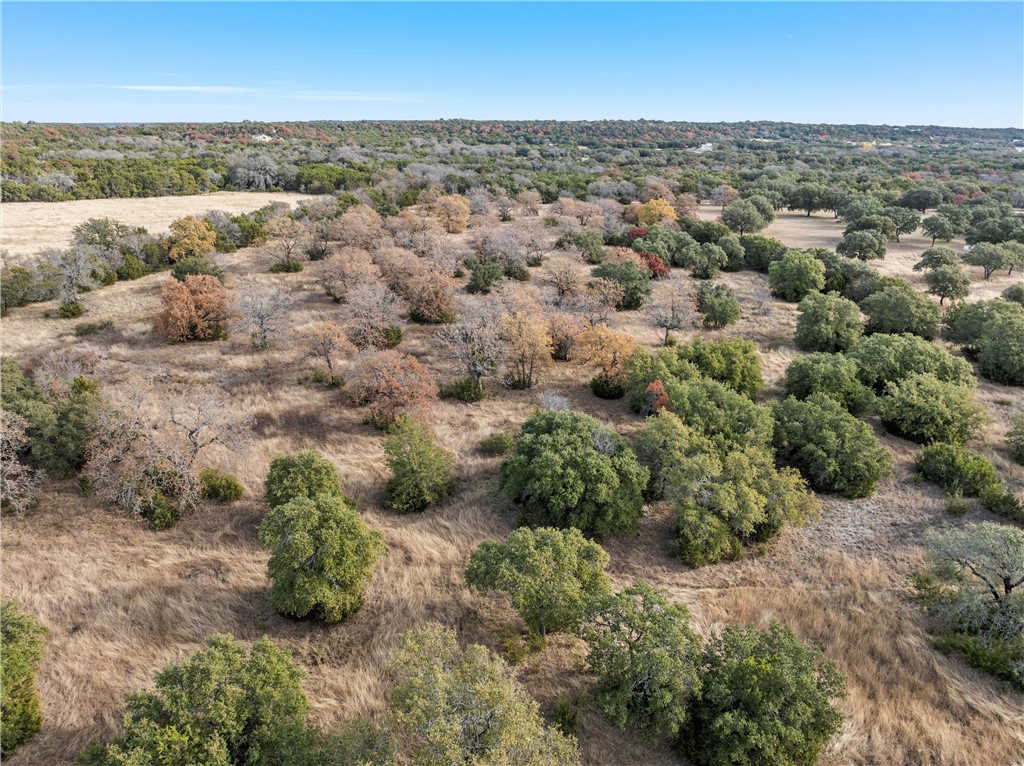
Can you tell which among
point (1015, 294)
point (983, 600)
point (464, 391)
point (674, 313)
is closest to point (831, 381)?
point (674, 313)

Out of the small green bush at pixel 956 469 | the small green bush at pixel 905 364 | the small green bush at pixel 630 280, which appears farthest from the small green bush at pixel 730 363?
the small green bush at pixel 630 280

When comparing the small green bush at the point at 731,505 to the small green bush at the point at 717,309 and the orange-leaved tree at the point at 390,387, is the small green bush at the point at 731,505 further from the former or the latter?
the small green bush at the point at 717,309

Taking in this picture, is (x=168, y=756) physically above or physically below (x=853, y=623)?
above

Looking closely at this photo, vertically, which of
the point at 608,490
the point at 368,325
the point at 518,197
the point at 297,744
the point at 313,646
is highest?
the point at 518,197

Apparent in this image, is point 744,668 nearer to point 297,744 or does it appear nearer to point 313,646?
point 297,744

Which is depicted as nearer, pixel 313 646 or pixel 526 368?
A: pixel 313 646

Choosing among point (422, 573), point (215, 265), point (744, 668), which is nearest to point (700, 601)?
point (744, 668)

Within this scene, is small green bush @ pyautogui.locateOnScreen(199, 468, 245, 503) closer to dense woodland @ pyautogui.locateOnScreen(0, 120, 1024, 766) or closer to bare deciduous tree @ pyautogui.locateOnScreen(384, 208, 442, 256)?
dense woodland @ pyautogui.locateOnScreen(0, 120, 1024, 766)
